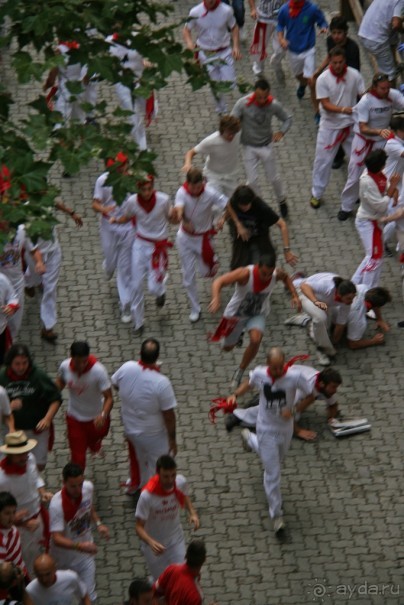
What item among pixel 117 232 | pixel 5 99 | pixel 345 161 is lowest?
pixel 345 161

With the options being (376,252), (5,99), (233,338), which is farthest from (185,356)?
(5,99)

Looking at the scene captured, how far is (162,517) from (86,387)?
156 centimetres

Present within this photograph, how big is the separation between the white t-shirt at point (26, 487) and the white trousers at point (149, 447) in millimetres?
1133

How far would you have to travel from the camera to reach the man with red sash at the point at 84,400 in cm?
1360

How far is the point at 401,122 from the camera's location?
17.1 m

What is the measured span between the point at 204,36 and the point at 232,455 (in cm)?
668

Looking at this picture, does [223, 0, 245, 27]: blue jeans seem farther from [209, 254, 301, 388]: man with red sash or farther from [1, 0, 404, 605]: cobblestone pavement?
[209, 254, 301, 388]: man with red sash

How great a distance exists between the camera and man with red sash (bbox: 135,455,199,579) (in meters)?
12.5

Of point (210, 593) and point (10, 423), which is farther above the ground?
point (10, 423)

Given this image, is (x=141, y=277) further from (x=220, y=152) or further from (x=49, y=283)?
(x=220, y=152)

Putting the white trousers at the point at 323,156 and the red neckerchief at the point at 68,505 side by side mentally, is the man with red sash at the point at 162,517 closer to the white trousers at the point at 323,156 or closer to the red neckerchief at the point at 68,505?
the red neckerchief at the point at 68,505

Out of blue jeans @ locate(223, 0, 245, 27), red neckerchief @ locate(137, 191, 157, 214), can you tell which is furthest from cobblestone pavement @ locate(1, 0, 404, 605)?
blue jeans @ locate(223, 0, 245, 27)

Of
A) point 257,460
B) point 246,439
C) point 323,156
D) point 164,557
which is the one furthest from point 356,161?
point 164,557

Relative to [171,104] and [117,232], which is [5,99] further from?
[171,104]
